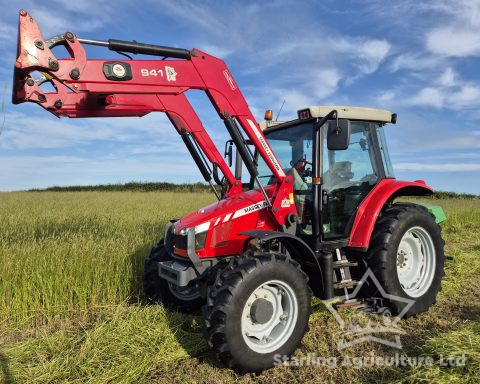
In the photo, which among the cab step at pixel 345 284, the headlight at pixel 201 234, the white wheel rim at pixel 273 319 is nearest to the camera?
the white wheel rim at pixel 273 319

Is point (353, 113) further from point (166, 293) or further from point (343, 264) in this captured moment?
point (166, 293)

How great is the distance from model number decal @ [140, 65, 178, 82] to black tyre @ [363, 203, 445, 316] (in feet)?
8.91

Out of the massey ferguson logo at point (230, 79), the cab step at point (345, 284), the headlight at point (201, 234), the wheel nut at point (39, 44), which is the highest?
the massey ferguson logo at point (230, 79)

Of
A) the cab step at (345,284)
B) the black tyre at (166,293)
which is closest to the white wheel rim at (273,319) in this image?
the cab step at (345,284)

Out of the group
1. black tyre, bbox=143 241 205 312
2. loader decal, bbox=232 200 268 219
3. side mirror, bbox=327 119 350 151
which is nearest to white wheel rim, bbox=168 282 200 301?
black tyre, bbox=143 241 205 312

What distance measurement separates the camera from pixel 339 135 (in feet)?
12.6

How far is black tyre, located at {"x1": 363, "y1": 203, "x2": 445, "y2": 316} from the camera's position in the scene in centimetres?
421

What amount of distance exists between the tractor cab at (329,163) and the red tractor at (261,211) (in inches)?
0.6

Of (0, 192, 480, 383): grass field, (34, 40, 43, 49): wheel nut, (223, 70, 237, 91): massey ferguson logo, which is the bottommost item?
(0, 192, 480, 383): grass field

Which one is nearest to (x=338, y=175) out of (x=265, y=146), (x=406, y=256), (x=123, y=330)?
(x=265, y=146)

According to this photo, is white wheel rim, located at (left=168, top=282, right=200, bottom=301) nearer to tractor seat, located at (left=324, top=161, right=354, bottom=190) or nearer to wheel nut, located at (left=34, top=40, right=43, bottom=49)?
tractor seat, located at (left=324, top=161, right=354, bottom=190)

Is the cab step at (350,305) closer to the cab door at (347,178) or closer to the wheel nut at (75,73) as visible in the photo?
the cab door at (347,178)

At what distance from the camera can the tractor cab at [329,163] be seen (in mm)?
4309

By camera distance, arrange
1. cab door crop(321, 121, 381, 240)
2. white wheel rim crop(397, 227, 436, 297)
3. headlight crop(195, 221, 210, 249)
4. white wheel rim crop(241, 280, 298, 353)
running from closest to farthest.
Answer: white wheel rim crop(241, 280, 298, 353) → headlight crop(195, 221, 210, 249) → cab door crop(321, 121, 381, 240) → white wheel rim crop(397, 227, 436, 297)
